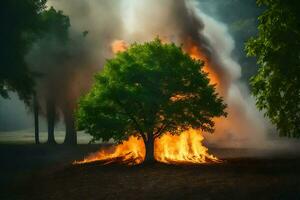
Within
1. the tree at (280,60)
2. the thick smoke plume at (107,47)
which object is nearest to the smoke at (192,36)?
the thick smoke plume at (107,47)

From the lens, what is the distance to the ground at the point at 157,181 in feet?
56.0

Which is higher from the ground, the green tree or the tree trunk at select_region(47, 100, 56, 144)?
the green tree

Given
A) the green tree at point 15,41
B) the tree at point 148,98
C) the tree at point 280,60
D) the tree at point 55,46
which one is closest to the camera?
the tree at point 280,60

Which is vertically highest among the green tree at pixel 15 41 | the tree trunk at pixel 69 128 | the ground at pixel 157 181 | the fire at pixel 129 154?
the green tree at pixel 15 41

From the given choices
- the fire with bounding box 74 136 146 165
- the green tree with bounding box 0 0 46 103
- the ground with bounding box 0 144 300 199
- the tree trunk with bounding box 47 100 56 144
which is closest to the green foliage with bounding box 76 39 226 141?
the fire with bounding box 74 136 146 165

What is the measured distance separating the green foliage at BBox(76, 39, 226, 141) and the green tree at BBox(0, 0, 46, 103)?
10.5 m


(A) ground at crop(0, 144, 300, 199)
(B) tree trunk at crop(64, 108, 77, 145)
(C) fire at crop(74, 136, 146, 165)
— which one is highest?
(B) tree trunk at crop(64, 108, 77, 145)

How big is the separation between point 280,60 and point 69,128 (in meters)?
34.7

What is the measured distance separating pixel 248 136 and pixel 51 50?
28.1 metres

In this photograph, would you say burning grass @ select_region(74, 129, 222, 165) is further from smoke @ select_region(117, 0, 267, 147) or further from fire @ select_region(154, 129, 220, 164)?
smoke @ select_region(117, 0, 267, 147)

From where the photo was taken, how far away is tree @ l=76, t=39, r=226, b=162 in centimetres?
2731

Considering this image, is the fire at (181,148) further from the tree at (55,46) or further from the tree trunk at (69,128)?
the tree at (55,46)

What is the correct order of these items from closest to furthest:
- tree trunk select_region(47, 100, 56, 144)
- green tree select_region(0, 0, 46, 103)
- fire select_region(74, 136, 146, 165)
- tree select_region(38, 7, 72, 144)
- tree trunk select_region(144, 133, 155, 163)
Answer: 1. tree trunk select_region(144, 133, 155, 163)
2. fire select_region(74, 136, 146, 165)
3. green tree select_region(0, 0, 46, 103)
4. tree select_region(38, 7, 72, 144)
5. tree trunk select_region(47, 100, 56, 144)

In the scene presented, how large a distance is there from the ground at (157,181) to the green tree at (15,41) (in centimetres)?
886
